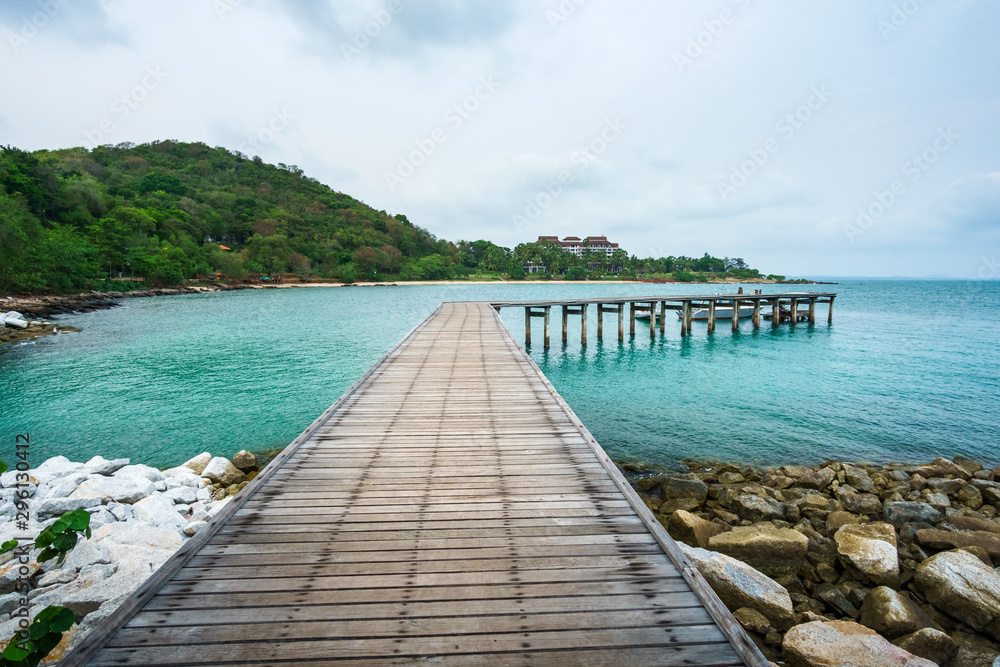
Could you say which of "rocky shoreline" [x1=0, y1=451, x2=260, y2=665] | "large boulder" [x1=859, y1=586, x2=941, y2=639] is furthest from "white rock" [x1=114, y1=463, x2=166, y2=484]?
"large boulder" [x1=859, y1=586, x2=941, y2=639]

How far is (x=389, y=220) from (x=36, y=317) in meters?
98.9

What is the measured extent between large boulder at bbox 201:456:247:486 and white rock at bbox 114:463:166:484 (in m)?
0.63


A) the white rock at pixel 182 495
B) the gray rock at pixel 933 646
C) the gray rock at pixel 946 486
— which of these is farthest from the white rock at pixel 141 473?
the gray rock at pixel 946 486

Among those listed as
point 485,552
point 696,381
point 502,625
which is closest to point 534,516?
point 485,552

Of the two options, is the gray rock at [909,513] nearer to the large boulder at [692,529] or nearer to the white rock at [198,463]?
the large boulder at [692,529]

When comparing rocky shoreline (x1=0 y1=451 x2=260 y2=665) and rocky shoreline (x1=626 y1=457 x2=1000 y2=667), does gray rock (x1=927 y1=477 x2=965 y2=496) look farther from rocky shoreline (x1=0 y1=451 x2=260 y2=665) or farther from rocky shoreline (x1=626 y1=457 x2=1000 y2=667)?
rocky shoreline (x1=0 y1=451 x2=260 y2=665)

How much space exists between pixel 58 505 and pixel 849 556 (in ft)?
33.0

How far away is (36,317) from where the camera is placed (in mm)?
28688

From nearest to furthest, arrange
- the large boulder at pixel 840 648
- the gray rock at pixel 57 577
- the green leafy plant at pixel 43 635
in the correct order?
the green leafy plant at pixel 43 635 < the large boulder at pixel 840 648 < the gray rock at pixel 57 577

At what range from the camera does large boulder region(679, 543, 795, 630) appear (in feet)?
14.2

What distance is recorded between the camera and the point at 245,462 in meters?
8.66

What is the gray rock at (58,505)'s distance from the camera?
605 centimetres

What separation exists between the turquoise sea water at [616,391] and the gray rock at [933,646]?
5302mm

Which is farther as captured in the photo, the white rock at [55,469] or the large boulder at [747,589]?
the white rock at [55,469]
